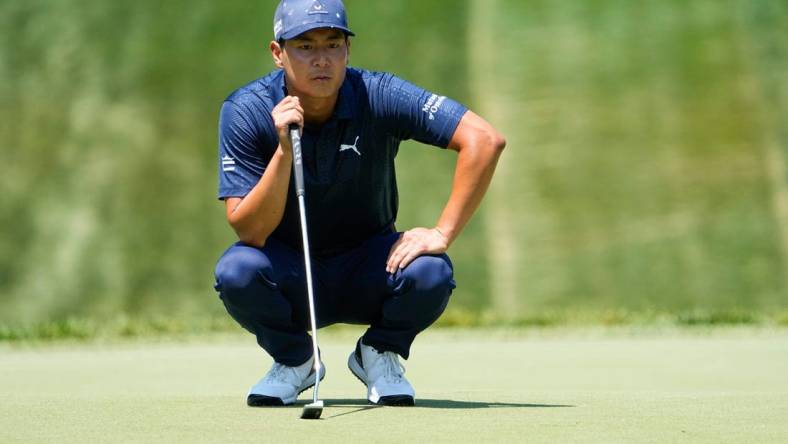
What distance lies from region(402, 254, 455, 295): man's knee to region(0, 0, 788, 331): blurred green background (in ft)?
11.7

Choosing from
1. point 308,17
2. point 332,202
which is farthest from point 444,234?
point 308,17

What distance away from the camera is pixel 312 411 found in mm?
3584

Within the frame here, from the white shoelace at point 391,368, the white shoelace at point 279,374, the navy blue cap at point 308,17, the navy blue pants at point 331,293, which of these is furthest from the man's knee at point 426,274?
the navy blue cap at point 308,17

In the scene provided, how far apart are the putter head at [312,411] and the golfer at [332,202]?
1.57 feet

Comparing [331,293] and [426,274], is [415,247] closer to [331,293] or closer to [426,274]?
[426,274]

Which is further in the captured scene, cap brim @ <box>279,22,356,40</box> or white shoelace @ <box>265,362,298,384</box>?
white shoelace @ <box>265,362,298,384</box>

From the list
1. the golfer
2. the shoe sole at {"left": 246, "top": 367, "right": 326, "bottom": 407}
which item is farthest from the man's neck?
the shoe sole at {"left": 246, "top": 367, "right": 326, "bottom": 407}

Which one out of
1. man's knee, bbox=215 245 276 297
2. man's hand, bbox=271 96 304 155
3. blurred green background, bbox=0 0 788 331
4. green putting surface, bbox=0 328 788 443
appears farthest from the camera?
blurred green background, bbox=0 0 788 331

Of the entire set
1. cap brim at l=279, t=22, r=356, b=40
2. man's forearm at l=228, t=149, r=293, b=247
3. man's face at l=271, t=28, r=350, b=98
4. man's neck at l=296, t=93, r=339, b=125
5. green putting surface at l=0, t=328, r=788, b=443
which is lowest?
green putting surface at l=0, t=328, r=788, b=443

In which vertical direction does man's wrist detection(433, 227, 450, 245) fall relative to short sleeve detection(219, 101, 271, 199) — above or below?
below

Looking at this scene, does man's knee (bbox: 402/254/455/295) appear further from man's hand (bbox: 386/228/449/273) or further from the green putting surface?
the green putting surface

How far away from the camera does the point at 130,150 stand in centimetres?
780

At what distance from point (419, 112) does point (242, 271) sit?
0.73 m

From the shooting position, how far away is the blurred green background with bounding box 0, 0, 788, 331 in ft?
25.2
